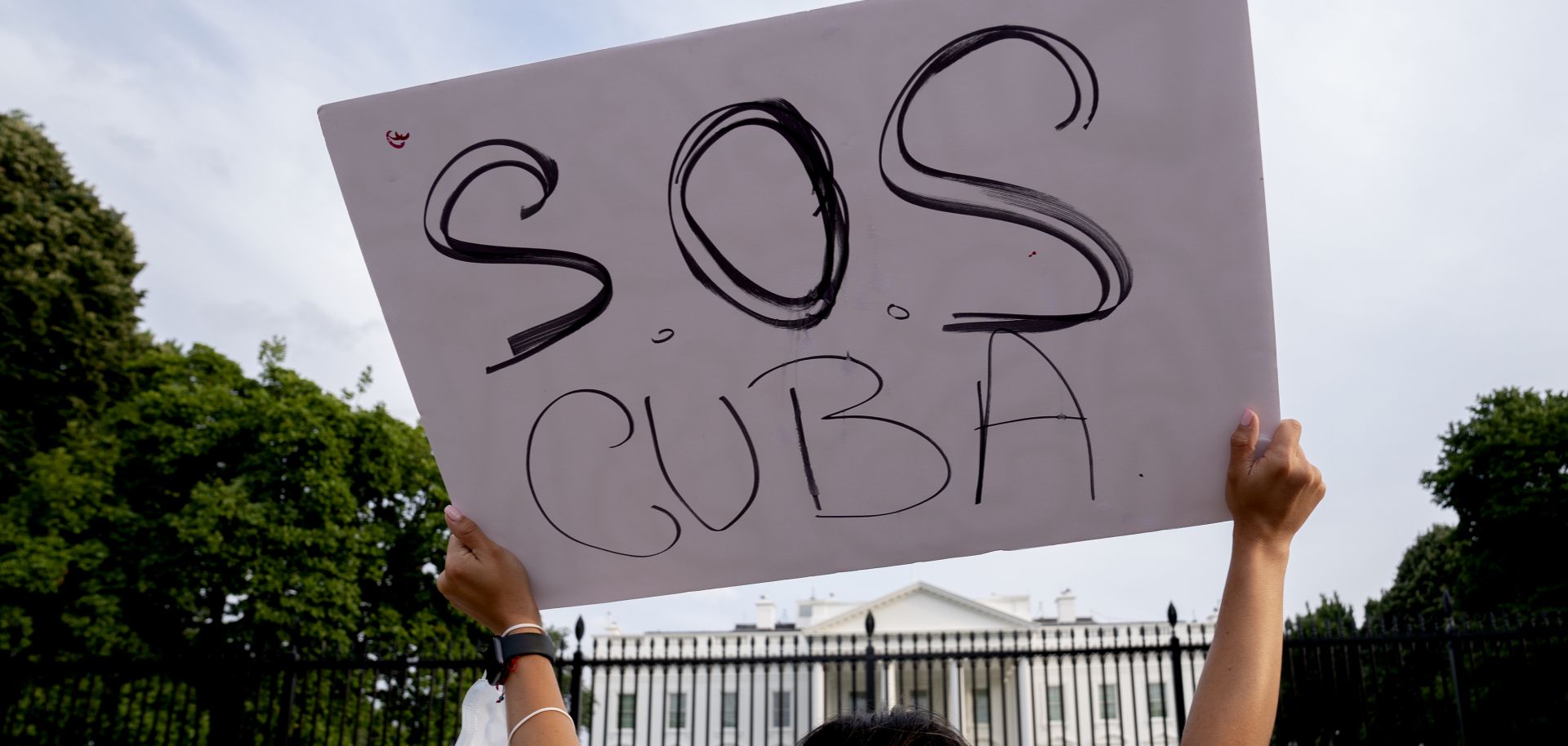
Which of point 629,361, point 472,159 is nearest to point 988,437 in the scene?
point 629,361

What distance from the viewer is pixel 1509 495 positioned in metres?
21.3

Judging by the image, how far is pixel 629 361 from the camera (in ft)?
5.66

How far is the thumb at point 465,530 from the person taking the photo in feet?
5.56

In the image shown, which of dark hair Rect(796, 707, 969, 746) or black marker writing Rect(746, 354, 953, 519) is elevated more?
black marker writing Rect(746, 354, 953, 519)

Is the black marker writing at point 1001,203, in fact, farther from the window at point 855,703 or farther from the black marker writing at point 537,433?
the window at point 855,703

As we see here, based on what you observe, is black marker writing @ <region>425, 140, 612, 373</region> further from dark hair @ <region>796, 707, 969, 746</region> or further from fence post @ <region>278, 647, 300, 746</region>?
fence post @ <region>278, 647, 300, 746</region>

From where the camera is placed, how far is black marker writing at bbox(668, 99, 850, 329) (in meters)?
1.67

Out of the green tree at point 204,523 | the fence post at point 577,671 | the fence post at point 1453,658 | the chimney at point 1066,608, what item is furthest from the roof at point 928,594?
the fence post at point 577,671

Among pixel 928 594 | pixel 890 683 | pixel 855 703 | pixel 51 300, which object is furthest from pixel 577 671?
pixel 928 594

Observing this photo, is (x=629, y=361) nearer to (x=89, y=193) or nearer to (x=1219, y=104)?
(x=1219, y=104)

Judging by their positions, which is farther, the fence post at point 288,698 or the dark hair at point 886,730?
the fence post at point 288,698

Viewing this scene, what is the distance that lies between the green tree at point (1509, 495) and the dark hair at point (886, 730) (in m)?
23.7

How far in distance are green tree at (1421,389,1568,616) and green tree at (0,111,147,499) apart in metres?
28.1

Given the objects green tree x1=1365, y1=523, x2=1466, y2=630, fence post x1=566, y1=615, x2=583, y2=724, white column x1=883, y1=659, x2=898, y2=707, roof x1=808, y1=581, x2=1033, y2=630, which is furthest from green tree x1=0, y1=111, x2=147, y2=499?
roof x1=808, y1=581, x2=1033, y2=630
